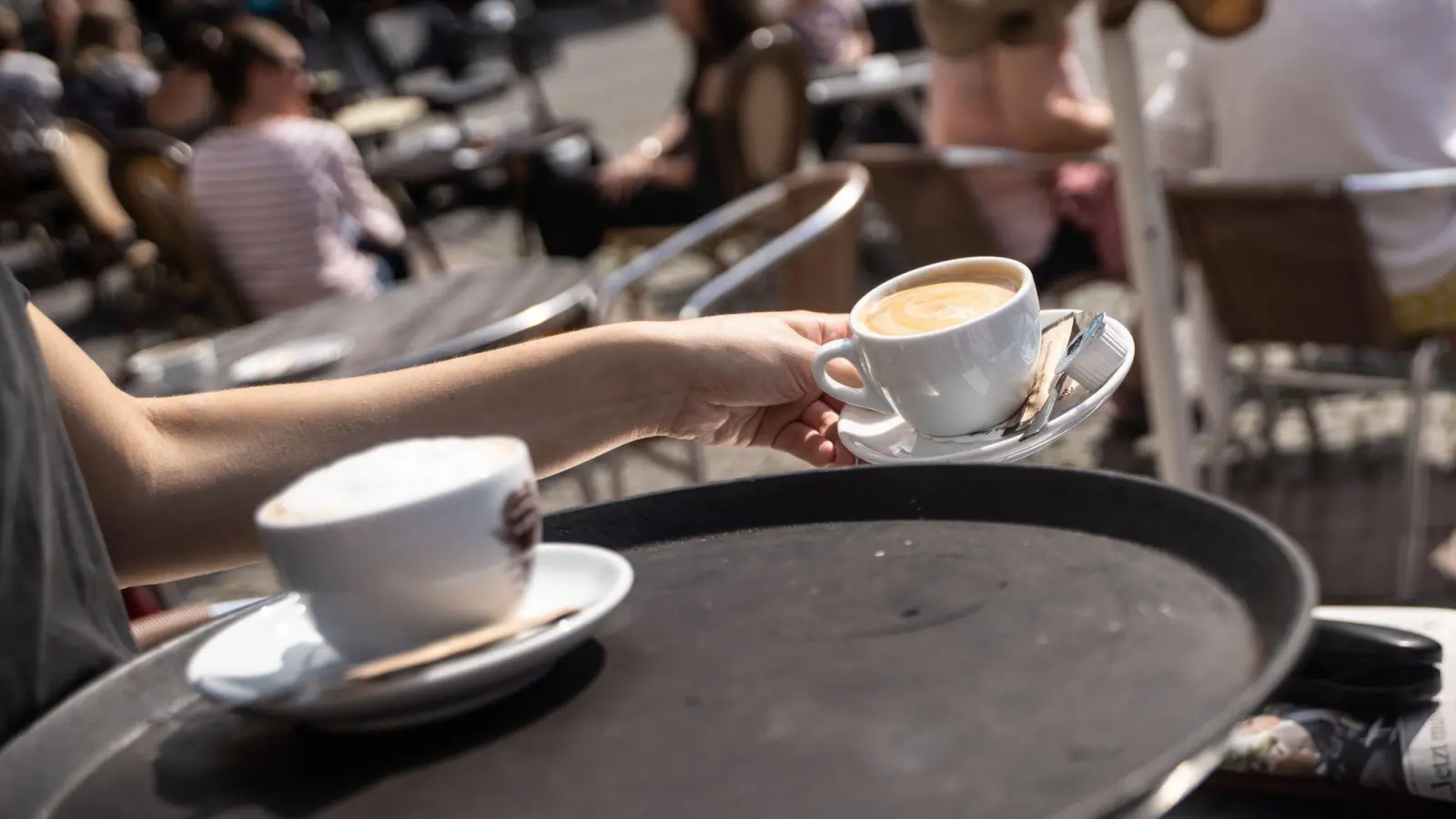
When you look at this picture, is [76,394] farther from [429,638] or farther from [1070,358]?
[1070,358]

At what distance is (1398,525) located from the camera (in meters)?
3.80

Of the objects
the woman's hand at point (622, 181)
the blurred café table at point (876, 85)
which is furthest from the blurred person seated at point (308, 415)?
the woman's hand at point (622, 181)

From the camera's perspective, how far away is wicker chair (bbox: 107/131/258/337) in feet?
17.7

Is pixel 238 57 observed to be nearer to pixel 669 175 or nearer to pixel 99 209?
pixel 669 175

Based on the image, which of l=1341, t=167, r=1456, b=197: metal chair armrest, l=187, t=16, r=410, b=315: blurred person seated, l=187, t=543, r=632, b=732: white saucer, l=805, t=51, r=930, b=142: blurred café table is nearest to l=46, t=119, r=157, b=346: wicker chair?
l=187, t=16, r=410, b=315: blurred person seated

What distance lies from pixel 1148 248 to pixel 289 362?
65.4 inches

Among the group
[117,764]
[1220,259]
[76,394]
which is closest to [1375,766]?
[117,764]

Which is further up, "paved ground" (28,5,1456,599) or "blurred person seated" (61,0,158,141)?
"blurred person seated" (61,0,158,141)

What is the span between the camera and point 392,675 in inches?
33.6

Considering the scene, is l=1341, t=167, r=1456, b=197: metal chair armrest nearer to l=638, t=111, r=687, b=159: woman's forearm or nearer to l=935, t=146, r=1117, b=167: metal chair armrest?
l=935, t=146, r=1117, b=167: metal chair armrest

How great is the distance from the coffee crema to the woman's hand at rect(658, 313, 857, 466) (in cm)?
10

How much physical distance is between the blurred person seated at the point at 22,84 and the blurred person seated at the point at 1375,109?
973 cm

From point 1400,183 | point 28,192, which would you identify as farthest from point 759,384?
point 28,192

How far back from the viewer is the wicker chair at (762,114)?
5.74 m
